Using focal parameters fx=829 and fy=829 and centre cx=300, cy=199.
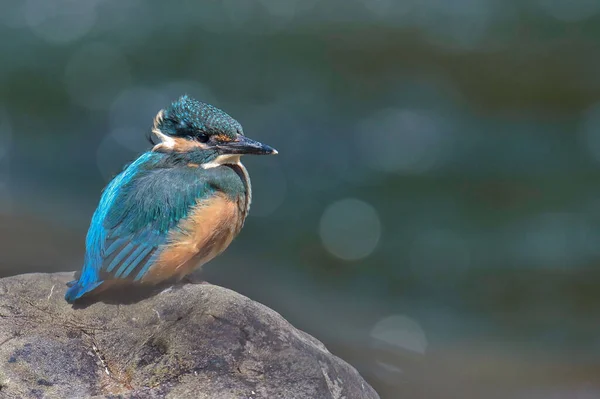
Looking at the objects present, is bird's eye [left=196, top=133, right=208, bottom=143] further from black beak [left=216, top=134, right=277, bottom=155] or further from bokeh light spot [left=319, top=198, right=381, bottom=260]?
bokeh light spot [left=319, top=198, right=381, bottom=260]

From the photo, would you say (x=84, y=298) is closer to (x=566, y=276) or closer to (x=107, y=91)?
(x=566, y=276)

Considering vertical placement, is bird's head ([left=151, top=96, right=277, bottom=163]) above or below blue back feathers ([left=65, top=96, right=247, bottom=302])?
above

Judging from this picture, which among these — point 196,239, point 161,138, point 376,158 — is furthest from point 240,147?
point 376,158

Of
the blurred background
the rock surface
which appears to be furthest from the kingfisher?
the blurred background

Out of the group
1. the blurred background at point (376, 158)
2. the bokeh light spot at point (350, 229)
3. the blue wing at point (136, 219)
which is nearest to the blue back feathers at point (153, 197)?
the blue wing at point (136, 219)

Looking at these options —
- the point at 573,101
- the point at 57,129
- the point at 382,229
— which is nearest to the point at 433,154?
the point at 382,229

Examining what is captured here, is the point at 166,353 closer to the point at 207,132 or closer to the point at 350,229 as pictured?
the point at 207,132

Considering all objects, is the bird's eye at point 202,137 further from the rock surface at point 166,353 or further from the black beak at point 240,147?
the rock surface at point 166,353
